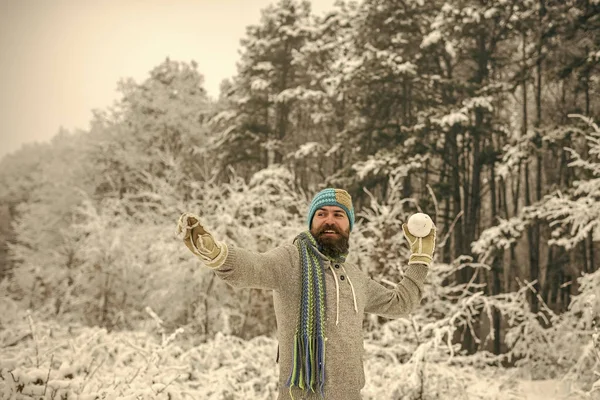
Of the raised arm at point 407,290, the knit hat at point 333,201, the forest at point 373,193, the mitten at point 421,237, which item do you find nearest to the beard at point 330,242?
the knit hat at point 333,201

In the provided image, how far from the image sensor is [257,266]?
2.15 metres

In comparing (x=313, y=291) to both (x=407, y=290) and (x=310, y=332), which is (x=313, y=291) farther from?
(x=407, y=290)

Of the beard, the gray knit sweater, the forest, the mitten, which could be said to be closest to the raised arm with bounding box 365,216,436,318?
the mitten

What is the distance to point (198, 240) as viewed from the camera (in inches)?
75.2

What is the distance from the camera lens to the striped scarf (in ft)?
7.07

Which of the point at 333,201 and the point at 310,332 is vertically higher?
the point at 333,201

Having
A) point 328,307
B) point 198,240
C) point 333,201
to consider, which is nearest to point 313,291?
point 328,307

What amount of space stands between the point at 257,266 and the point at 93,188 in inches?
681

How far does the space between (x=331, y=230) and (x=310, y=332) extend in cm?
55

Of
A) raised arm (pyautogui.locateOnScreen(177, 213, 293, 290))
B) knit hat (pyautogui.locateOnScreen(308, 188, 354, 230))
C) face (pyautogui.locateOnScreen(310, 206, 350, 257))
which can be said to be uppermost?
knit hat (pyautogui.locateOnScreen(308, 188, 354, 230))

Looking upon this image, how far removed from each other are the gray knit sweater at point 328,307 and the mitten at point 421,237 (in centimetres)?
51

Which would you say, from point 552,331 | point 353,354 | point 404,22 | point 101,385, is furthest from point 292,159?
point 353,354

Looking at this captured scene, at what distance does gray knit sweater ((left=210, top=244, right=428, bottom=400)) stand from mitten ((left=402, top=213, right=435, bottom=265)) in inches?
20.0

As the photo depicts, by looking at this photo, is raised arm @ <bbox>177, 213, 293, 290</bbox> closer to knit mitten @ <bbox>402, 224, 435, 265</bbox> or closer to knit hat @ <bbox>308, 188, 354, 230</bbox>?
knit hat @ <bbox>308, 188, 354, 230</bbox>
